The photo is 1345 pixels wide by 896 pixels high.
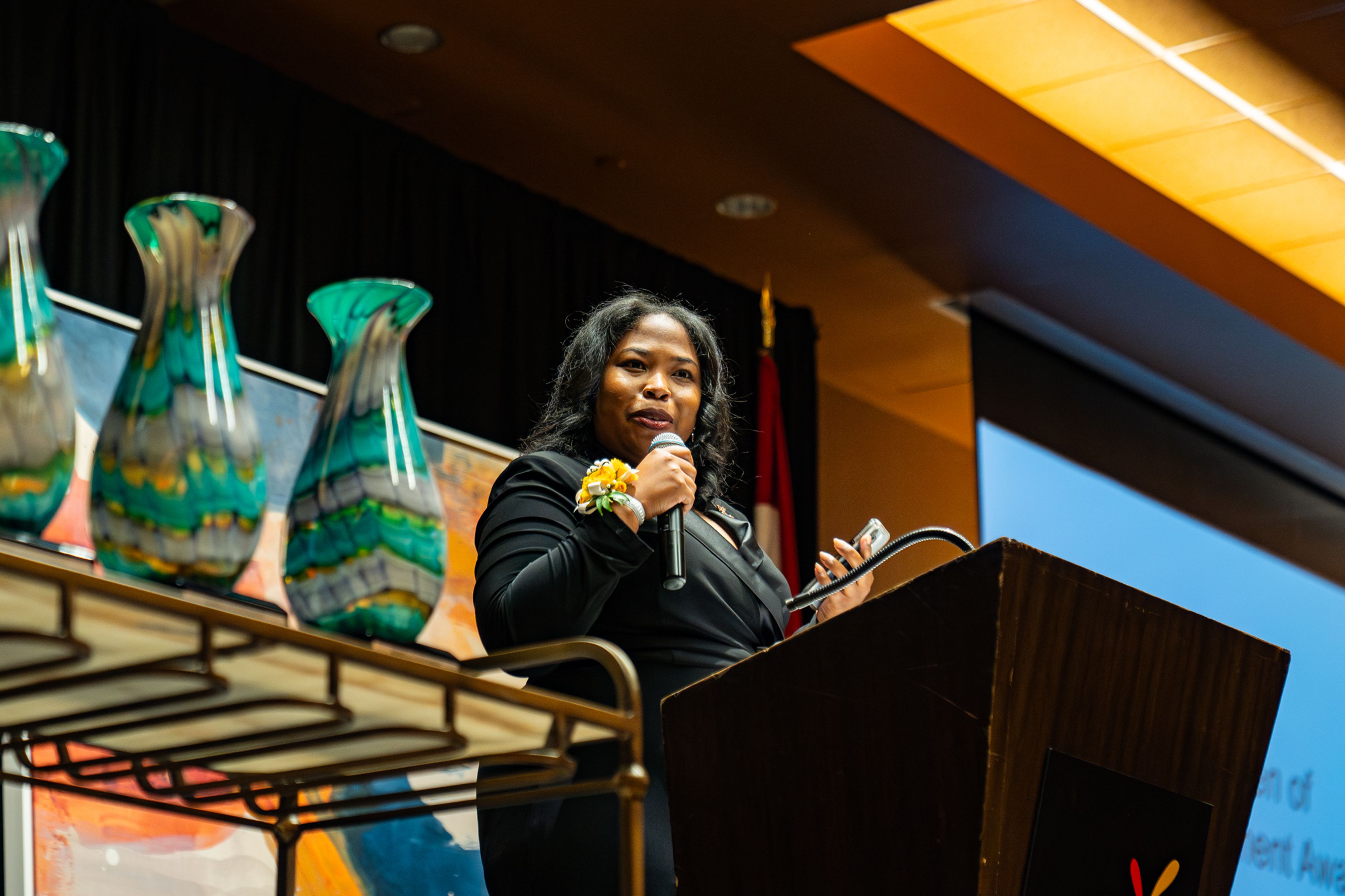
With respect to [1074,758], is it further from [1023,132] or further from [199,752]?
[1023,132]

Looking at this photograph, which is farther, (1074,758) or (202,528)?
(1074,758)

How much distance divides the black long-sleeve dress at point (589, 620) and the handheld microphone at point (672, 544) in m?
0.04

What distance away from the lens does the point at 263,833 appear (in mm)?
2570

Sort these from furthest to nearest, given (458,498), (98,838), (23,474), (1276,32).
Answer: (1276,32) → (458,498) → (98,838) → (23,474)

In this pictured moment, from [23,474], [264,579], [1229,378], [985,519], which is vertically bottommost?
[23,474]

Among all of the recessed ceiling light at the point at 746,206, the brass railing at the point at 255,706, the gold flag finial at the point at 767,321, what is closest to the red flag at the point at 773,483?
the gold flag finial at the point at 767,321

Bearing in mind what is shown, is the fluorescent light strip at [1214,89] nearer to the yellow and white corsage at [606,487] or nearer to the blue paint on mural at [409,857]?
the blue paint on mural at [409,857]

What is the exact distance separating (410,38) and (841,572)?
298 centimetres

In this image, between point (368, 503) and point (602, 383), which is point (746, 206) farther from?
point (368, 503)

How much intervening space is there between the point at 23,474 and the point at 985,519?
5384 mm

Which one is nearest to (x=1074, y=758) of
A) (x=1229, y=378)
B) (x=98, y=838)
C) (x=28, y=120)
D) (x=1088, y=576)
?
(x=1088, y=576)

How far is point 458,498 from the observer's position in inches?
154

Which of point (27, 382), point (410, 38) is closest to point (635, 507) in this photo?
point (27, 382)

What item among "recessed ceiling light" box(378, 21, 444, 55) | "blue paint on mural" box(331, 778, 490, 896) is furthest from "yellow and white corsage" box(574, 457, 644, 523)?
"recessed ceiling light" box(378, 21, 444, 55)
